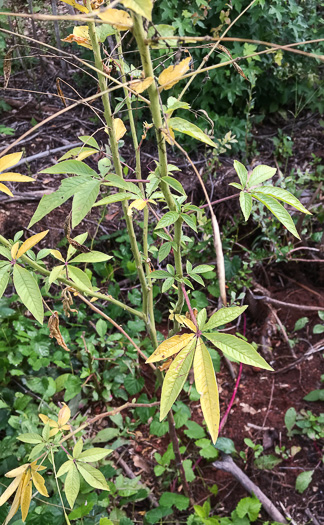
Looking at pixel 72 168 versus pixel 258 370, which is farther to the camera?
pixel 258 370

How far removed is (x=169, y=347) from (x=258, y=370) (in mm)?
1272

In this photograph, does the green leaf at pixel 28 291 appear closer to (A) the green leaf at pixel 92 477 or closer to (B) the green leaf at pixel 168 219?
(B) the green leaf at pixel 168 219

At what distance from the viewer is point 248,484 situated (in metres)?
1.40

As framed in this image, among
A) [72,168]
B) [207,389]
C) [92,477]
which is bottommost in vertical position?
[92,477]

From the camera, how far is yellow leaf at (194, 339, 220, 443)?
615mm

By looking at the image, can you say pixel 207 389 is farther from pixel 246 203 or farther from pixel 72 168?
pixel 72 168

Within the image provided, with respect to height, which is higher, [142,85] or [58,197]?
[142,85]

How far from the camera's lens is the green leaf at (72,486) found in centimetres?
84

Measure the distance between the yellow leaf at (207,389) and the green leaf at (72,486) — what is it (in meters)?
0.43

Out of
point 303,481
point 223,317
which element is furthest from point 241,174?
point 303,481

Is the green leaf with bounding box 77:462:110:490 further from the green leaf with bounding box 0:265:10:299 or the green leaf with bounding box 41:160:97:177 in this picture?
the green leaf with bounding box 41:160:97:177

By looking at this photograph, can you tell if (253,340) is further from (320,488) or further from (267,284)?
(320,488)

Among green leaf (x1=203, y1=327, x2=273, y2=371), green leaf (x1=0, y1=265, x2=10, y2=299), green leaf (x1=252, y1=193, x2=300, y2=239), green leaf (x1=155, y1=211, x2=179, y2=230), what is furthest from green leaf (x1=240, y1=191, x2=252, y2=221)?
green leaf (x1=0, y1=265, x2=10, y2=299)

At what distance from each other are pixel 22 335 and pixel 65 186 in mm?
1201
